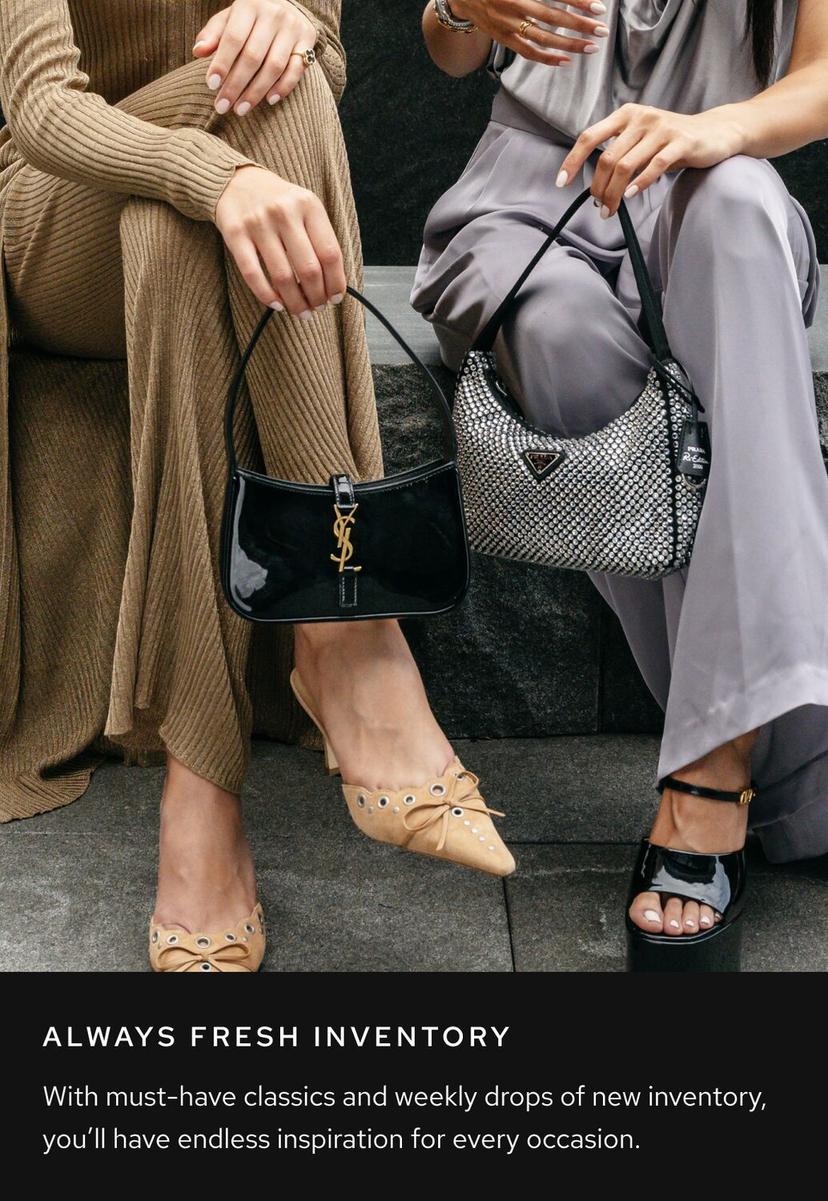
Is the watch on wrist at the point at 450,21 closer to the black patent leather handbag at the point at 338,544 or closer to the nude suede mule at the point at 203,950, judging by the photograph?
the black patent leather handbag at the point at 338,544

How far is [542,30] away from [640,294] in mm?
383

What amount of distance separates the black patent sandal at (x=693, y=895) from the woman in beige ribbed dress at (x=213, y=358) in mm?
214

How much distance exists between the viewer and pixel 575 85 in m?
1.81

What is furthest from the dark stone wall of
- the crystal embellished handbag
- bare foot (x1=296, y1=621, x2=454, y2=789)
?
bare foot (x1=296, y1=621, x2=454, y2=789)

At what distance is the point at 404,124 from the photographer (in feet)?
10.6

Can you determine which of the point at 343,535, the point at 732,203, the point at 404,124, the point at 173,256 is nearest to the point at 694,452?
the point at 732,203

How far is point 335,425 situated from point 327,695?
0.99 feet

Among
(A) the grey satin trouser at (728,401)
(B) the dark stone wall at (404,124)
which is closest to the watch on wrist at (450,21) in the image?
(A) the grey satin trouser at (728,401)

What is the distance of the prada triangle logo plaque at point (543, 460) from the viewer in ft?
4.95

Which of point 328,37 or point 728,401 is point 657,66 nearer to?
point 328,37

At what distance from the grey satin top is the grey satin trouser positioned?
0.23 metres

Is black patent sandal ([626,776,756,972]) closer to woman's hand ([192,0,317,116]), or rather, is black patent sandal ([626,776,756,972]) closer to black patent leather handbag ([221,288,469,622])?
black patent leather handbag ([221,288,469,622])

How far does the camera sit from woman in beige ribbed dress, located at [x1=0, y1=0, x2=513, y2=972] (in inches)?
55.9

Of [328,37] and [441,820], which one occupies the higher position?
[328,37]
